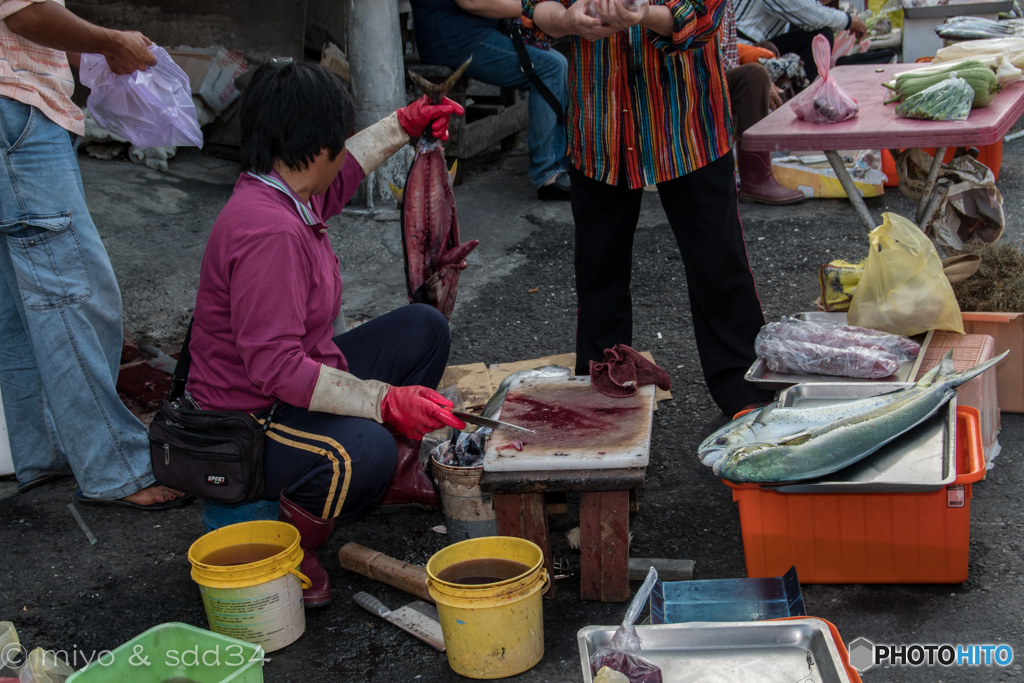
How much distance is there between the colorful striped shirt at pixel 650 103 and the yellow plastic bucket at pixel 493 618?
5.16ft

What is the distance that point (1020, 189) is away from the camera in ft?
21.9

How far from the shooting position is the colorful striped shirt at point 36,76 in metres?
2.87

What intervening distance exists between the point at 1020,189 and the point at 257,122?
6.13 m

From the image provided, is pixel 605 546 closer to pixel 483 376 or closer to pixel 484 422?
pixel 484 422

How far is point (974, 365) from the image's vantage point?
10.2 feet

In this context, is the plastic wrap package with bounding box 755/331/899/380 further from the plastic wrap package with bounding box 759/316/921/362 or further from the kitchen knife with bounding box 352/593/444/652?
the kitchen knife with bounding box 352/593/444/652

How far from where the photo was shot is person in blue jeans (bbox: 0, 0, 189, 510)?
9.56 ft

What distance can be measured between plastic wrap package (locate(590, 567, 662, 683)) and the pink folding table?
220 cm

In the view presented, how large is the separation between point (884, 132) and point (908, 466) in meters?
1.49

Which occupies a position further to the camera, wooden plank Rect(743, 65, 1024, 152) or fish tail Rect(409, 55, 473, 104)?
wooden plank Rect(743, 65, 1024, 152)

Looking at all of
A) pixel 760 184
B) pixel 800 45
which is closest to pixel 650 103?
pixel 760 184

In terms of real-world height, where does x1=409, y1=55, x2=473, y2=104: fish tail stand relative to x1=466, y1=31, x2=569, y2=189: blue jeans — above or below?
above

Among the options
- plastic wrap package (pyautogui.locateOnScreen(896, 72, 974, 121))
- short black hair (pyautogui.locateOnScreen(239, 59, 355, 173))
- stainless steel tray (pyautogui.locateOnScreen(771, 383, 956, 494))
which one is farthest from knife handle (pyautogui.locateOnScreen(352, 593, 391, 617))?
plastic wrap package (pyautogui.locateOnScreen(896, 72, 974, 121))

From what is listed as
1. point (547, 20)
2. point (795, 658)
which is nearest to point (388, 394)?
point (795, 658)
